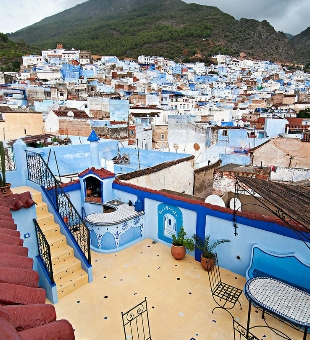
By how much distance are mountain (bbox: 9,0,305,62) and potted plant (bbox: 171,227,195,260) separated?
4603 inches

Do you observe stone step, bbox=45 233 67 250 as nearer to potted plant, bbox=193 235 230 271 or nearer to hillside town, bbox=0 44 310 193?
potted plant, bbox=193 235 230 271

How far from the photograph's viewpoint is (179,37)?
130 meters

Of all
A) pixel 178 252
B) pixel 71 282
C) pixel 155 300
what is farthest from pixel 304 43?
pixel 71 282

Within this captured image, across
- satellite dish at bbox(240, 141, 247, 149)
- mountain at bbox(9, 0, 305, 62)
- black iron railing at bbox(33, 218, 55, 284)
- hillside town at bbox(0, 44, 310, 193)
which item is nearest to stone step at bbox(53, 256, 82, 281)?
black iron railing at bbox(33, 218, 55, 284)

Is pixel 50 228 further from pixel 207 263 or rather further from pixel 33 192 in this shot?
pixel 207 263

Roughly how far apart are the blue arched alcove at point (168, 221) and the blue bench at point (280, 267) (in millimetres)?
2339

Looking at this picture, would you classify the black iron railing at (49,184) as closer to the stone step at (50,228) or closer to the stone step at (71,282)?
the stone step at (50,228)

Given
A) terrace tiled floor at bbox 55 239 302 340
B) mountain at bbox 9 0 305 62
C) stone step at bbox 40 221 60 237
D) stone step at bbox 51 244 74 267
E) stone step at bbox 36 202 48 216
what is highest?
mountain at bbox 9 0 305 62

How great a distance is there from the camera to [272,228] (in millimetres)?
6219

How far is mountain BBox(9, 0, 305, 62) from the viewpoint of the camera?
4788 inches

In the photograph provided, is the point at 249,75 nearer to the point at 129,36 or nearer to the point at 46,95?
the point at 129,36

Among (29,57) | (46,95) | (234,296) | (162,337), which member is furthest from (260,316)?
(29,57)

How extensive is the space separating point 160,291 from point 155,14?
203 meters

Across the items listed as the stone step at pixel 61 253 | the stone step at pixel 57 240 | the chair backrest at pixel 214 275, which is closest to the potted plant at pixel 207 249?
the chair backrest at pixel 214 275
